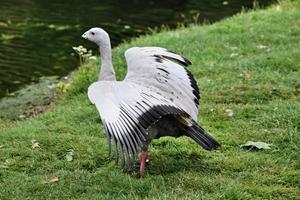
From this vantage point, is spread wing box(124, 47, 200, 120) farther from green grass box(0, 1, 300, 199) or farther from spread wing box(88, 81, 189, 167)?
green grass box(0, 1, 300, 199)

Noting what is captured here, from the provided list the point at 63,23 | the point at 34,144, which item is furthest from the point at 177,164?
the point at 63,23

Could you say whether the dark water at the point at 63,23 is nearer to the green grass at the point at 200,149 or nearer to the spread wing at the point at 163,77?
the green grass at the point at 200,149

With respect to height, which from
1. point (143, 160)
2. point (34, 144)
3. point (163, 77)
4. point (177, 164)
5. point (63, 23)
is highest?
point (163, 77)

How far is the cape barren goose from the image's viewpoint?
15.1 feet

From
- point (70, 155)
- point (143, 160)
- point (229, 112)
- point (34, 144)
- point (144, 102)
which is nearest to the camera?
point (144, 102)

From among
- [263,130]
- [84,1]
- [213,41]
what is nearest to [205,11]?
[84,1]

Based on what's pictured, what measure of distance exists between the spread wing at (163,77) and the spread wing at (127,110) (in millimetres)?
347

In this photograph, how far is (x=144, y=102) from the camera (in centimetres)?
487

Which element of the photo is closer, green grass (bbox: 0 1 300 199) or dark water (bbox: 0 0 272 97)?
green grass (bbox: 0 1 300 199)

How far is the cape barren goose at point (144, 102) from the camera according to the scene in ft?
15.1

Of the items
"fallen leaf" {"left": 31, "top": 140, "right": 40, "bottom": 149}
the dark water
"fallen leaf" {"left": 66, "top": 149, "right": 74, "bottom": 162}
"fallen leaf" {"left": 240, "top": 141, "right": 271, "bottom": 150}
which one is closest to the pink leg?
"fallen leaf" {"left": 66, "top": 149, "right": 74, "bottom": 162}

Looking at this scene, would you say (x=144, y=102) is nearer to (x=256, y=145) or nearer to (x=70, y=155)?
(x=70, y=155)

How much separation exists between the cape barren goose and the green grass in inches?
13.4

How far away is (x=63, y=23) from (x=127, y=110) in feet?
37.6
